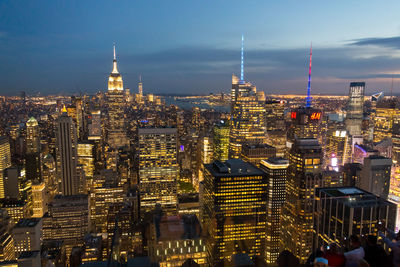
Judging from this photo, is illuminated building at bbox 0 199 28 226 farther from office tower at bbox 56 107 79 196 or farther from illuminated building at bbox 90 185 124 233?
office tower at bbox 56 107 79 196

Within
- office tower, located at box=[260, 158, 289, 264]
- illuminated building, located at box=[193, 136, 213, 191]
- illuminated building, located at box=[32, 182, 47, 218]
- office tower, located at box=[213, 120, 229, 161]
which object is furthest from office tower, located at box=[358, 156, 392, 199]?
illuminated building, located at box=[32, 182, 47, 218]

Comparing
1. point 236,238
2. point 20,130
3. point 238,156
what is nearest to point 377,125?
A: point 238,156

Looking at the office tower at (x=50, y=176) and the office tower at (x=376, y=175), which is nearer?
the office tower at (x=376, y=175)

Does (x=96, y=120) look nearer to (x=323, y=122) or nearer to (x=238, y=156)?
(x=238, y=156)

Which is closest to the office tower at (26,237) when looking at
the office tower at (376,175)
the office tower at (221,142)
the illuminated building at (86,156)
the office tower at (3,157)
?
the office tower at (3,157)

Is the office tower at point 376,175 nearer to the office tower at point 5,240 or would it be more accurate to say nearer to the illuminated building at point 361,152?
the illuminated building at point 361,152

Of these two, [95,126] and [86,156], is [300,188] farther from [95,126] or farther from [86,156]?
[95,126]
